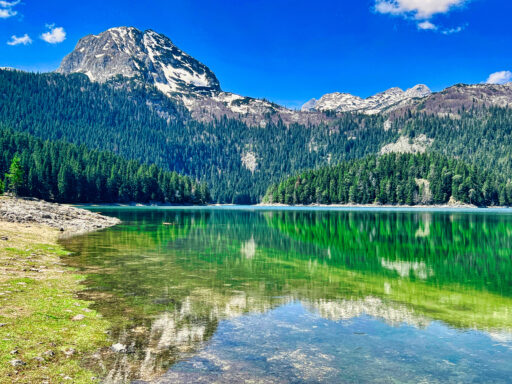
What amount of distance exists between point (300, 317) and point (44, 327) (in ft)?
36.6

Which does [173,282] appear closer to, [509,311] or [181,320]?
[181,320]

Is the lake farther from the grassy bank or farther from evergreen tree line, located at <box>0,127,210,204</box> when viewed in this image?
evergreen tree line, located at <box>0,127,210,204</box>

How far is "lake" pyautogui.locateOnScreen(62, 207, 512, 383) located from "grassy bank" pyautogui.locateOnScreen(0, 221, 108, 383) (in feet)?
2.55

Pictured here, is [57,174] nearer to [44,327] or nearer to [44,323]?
[44,323]

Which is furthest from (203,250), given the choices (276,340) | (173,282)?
(276,340)

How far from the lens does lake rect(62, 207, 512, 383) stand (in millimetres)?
12125

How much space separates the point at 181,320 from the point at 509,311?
17.2 m

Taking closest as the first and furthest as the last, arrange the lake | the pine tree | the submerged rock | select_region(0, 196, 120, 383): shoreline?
select_region(0, 196, 120, 383): shoreline
the lake
the submerged rock
the pine tree

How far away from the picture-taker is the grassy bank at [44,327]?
35.8 ft

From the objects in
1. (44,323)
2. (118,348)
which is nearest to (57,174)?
(44,323)

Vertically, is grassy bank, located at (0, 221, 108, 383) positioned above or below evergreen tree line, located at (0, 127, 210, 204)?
below

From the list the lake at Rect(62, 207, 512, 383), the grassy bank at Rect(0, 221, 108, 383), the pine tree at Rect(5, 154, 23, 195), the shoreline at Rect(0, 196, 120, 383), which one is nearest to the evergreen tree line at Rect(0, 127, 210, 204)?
the pine tree at Rect(5, 154, 23, 195)

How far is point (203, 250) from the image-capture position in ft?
135

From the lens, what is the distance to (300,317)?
59.4 ft
